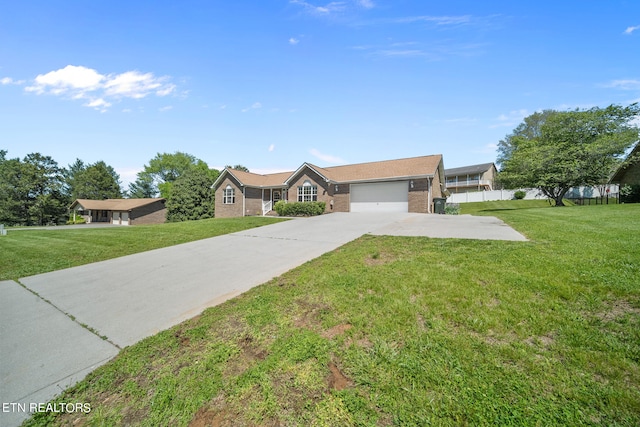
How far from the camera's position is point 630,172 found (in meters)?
20.7

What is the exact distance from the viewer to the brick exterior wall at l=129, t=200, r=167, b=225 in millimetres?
37688

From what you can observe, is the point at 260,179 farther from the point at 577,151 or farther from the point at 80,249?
the point at 577,151

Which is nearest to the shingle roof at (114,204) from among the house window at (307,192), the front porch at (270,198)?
the front porch at (270,198)

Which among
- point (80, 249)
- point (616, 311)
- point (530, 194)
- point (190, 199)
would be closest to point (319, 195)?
point (80, 249)

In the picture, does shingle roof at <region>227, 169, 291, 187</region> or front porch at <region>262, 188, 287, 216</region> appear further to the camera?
front porch at <region>262, 188, 287, 216</region>

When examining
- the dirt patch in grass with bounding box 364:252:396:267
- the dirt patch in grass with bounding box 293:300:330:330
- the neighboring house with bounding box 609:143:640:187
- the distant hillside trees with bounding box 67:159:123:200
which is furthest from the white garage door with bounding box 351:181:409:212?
the distant hillside trees with bounding box 67:159:123:200

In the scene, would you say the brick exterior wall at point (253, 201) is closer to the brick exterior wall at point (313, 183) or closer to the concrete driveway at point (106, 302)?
the brick exterior wall at point (313, 183)

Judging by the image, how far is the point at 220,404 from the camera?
238 centimetres

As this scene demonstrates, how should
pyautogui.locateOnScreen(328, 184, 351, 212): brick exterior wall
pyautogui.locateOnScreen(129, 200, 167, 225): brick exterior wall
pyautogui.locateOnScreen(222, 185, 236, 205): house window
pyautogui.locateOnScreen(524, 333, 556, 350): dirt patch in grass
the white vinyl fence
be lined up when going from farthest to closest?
pyautogui.locateOnScreen(129, 200, 167, 225): brick exterior wall, pyautogui.locateOnScreen(222, 185, 236, 205): house window, the white vinyl fence, pyautogui.locateOnScreen(328, 184, 351, 212): brick exterior wall, pyautogui.locateOnScreen(524, 333, 556, 350): dirt patch in grass

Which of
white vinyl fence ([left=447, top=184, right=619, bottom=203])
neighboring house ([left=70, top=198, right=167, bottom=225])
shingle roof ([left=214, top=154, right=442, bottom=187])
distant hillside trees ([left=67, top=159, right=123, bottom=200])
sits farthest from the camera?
distant hillside trees ([left=67, top=159, right=123, bottom=200])

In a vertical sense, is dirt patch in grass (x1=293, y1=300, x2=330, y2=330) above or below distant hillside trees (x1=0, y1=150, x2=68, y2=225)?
below

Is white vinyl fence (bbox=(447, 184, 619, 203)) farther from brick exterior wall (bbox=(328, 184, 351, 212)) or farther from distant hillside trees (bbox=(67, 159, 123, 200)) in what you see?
distant hillside trees (bbox=(67, 159, 123, 200))

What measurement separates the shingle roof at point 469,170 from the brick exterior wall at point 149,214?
4918cm

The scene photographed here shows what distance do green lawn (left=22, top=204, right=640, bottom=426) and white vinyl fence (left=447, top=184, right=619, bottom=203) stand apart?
28.0 metres
